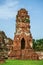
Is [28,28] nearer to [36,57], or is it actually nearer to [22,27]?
[22,27]

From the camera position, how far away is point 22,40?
1168 inches

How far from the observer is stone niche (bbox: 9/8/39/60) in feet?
90.5

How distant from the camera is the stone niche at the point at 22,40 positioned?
27594mm

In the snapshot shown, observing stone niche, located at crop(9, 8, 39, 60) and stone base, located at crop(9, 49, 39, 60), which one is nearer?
stone base, located at crop(9, 49, 39, 60)

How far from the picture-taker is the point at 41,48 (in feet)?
138

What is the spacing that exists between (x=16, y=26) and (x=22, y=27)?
705 millimetres

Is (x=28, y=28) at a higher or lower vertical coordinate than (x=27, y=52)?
higher

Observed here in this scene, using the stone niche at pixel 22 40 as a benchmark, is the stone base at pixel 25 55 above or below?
below

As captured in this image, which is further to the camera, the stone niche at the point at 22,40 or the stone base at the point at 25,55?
the stone niche at the point at 22,40

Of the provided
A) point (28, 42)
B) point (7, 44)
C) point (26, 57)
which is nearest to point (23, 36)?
point (28, 42)

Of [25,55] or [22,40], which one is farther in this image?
[22,40]

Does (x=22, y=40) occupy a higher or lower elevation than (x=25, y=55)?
higher

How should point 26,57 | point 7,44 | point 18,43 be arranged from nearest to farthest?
1. point 26,57
2. point 18,43
3. point 7,44

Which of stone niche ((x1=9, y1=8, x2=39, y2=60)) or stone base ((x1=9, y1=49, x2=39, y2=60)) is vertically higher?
stone niche ((x1=9, y1=8, x2=39, y2=60))
